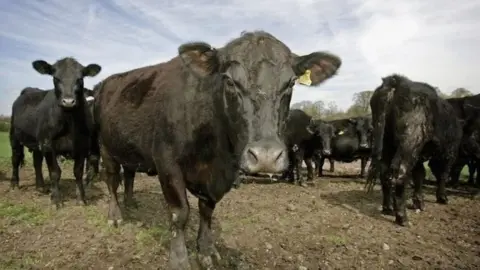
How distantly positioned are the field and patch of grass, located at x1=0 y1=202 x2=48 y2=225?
0.7 inches

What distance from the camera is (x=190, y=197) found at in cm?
938

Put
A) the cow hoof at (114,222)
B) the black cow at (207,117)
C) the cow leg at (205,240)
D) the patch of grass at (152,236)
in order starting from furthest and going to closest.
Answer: the cow hoof at (114,222) < the patch of grass at (152,236) < the cow leg at (205,240) < the black cow at (207,117)

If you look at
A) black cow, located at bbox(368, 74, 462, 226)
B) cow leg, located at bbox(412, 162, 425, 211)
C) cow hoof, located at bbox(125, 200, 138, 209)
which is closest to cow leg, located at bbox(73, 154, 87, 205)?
cow hoof, located at bbox(125, 200, 138, 209)

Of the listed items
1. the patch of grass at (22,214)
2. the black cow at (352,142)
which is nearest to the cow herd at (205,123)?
Result: the patch of grass at (22,214)

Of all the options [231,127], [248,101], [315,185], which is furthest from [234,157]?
[315,185]

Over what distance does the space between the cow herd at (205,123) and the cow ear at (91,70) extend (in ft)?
0.10

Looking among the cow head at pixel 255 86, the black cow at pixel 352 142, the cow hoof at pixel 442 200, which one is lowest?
the cow hoof at pixel 442 200

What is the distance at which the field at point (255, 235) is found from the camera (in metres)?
5.33

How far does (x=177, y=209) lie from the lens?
4727mm

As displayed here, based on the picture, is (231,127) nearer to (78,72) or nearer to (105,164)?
(105,164)

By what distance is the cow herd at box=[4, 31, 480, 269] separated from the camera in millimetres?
3723

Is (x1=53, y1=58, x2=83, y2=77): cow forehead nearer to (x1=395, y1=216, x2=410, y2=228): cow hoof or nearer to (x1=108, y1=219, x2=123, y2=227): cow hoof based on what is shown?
(x1=108, y1=219, x2=123, y2=227): cow hoof

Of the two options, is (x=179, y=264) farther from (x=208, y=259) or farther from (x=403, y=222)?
(x=403, y=222)

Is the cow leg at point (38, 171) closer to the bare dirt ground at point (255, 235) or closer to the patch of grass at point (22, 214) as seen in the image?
the bare dirt ground at point (255, 235)
